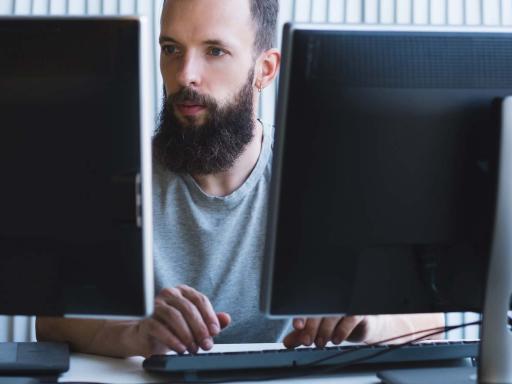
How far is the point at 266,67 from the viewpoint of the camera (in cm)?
204

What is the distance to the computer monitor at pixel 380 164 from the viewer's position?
3.33 ft

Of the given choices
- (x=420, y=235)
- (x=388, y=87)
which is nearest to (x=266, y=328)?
(x=420, y=235)

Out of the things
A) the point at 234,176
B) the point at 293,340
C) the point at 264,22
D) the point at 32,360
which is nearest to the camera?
the point at 32,360

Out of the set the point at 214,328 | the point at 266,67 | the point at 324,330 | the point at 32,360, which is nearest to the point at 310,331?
the point at 324,330

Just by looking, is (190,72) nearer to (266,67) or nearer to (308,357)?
(266,67)

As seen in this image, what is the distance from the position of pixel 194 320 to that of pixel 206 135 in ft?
2.40

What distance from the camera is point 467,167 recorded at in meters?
1.06

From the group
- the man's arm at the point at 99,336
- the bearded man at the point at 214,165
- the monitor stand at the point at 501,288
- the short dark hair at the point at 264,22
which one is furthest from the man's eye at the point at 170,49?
the monitor stand at the point at 501,288

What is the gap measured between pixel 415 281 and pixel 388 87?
0.26 m

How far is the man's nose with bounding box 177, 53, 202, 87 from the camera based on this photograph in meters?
1.79

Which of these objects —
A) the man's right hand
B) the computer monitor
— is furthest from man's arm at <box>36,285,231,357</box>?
the computer monitor

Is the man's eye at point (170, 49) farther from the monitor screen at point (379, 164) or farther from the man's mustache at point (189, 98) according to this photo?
the monitor screen at point (379, 164)

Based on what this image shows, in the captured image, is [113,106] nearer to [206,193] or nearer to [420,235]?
[420,235]

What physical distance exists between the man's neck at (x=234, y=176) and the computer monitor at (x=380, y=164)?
79 cm
